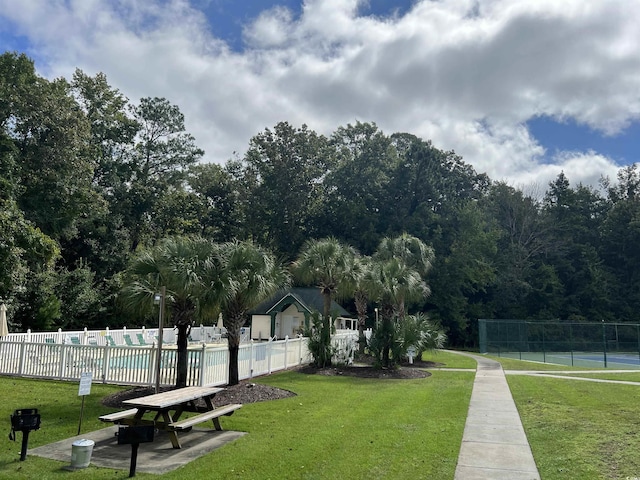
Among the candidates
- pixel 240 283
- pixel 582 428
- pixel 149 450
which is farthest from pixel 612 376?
pixel 149 450

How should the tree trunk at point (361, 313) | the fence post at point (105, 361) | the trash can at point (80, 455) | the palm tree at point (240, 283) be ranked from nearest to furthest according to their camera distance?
the trash can at point (80, 455) < the palm tree at point (240, 283) < the fence post at point (105, 361) < the tree trunk at point (361, 313)

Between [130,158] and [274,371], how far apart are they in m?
30.1

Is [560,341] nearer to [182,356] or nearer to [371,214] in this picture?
[371,214]

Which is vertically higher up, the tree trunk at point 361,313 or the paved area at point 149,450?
the tree trunk at point 361,313

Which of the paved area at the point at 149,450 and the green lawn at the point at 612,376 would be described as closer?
the paved area at the point at 149,450

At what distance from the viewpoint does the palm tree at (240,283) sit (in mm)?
12031

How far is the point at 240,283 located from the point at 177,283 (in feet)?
5.79

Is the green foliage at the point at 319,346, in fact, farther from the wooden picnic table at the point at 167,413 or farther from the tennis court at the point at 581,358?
the tennis court at the point at 581,358

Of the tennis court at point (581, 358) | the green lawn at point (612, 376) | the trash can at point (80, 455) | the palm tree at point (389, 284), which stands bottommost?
the tennis court at point (581, 358)

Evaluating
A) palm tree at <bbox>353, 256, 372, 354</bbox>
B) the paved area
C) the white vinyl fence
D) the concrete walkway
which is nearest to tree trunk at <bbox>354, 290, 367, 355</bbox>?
palm tree at <bbox>353, 256, 372, 354</bbox>

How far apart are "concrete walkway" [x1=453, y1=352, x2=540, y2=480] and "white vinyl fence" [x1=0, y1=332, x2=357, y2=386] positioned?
21.2ft

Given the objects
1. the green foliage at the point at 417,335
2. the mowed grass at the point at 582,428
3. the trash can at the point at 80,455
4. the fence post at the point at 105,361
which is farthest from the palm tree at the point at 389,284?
the trash can at the point at 80,455

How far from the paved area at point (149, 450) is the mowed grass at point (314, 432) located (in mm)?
213

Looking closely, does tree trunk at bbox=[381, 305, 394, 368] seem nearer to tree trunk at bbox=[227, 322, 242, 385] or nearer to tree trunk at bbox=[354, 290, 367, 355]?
tree trunk at bbox=[354, 290, 367, 355]
